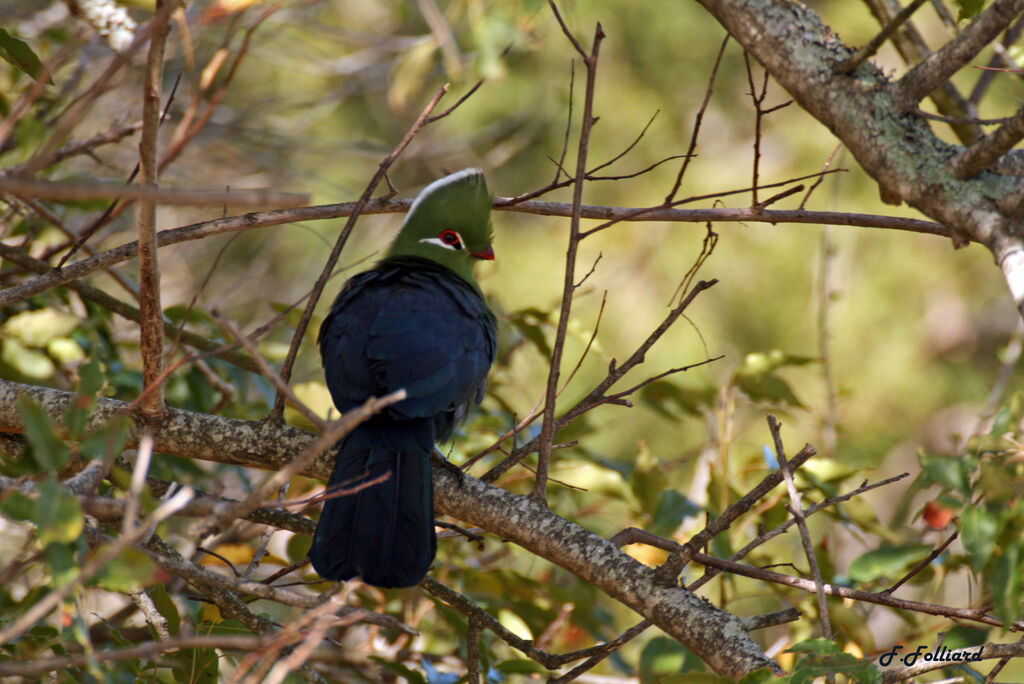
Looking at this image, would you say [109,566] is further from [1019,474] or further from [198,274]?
[198,274]

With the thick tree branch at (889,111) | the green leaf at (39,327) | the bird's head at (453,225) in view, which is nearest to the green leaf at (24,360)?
the green leaf at (39,327)

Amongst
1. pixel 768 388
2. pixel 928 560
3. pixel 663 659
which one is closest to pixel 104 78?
pixel 928 560

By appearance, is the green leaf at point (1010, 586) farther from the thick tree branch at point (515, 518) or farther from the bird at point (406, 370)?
the bird at point (406, 370)

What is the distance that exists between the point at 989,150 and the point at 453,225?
1655mm

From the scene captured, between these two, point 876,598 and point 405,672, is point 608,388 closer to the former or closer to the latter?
point 876,598

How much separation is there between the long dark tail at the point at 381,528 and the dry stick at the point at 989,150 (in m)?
1.38

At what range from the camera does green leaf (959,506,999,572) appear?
1398mm

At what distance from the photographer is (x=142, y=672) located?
1.71 m

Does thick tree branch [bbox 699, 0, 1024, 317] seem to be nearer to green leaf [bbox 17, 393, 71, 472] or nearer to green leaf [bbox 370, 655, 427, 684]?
green leaf [bbox 370, 655, 427, 684]

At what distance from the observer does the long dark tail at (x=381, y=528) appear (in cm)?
173

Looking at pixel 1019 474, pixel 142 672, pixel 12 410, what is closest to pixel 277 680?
pixel 142 672

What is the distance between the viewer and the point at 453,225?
9.76 feet

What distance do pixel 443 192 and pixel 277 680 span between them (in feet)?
6.82

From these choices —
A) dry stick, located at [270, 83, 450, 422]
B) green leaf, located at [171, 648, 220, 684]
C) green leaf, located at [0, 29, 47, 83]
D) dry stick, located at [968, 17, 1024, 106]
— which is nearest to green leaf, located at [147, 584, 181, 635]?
green leaf, located at [171, 648, 220, 684]
